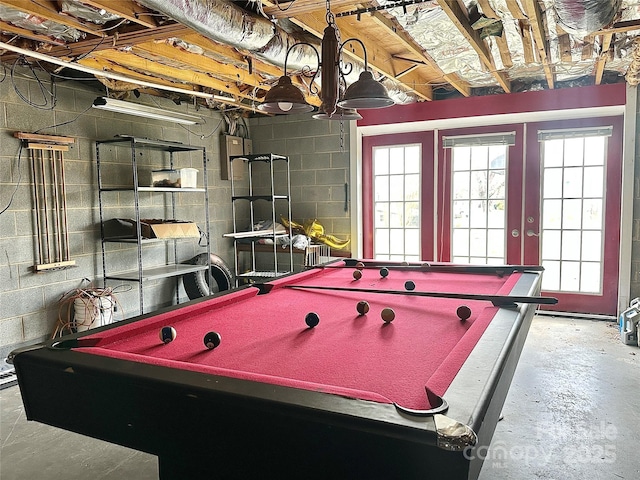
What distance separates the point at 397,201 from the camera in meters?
5.62

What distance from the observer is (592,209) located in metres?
4.83

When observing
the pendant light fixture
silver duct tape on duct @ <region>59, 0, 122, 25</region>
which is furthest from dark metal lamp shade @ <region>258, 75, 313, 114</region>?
silver duct tape on duct @ <region>59, 0, 122, 25</region>

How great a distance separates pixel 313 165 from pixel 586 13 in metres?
3.77

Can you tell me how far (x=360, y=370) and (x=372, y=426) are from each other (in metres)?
0.39

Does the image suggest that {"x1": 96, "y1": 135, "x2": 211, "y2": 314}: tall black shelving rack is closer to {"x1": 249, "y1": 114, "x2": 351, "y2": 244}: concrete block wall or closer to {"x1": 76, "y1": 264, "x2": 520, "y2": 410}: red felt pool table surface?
{"x1": 249, "y1": 114, "x2": 351, "y2": 244}: concrete block wall

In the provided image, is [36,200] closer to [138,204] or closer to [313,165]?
[138,204]

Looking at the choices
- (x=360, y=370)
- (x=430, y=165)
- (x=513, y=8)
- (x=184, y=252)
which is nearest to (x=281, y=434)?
(x=360, y=370)

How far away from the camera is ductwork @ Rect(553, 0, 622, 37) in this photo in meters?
2.15

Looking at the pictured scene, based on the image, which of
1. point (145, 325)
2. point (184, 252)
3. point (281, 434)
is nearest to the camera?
point (281, 434)

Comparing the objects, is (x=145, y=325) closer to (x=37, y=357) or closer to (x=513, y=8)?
(x=37, y=357)

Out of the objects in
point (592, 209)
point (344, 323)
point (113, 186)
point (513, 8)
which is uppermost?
point (513, 8)

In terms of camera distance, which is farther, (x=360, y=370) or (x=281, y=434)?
(x=360, y=370)

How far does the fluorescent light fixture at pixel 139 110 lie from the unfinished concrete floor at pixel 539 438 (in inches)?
89.1

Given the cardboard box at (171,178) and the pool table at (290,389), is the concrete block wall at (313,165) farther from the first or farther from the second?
the pool table at (290,389)
